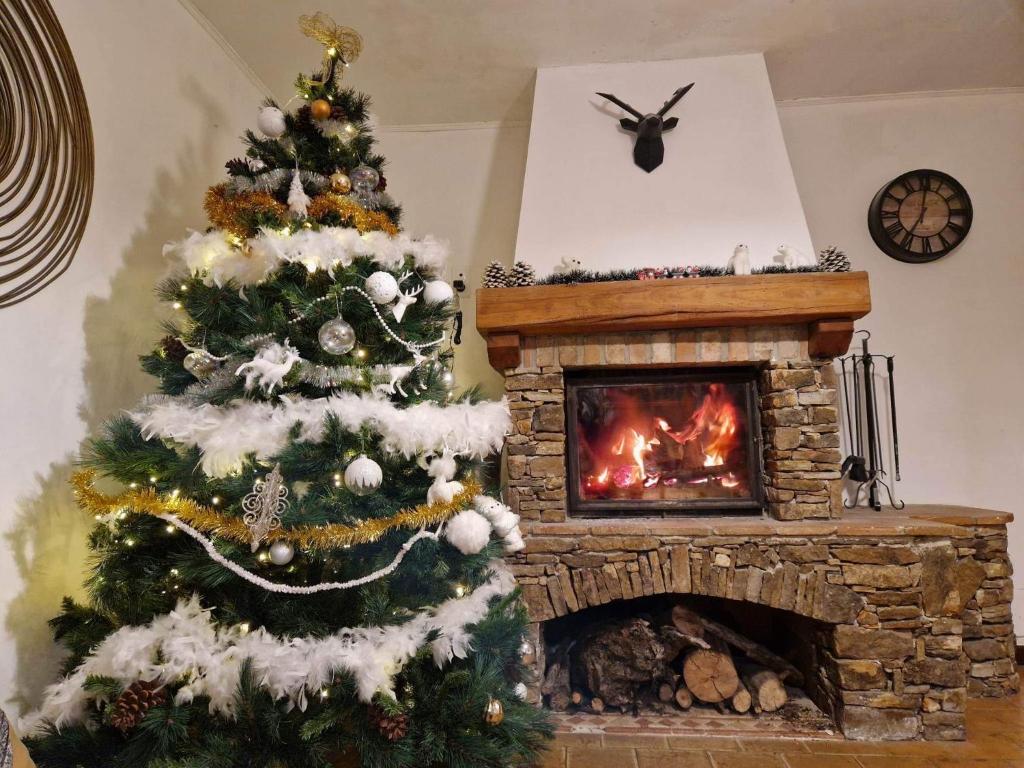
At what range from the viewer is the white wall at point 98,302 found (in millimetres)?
1396

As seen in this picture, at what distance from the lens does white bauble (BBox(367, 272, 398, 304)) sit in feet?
4.53

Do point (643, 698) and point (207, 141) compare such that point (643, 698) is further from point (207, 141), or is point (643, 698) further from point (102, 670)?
point (207, 141)

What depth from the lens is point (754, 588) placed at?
6.29 feet

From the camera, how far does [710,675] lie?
2.06 metres

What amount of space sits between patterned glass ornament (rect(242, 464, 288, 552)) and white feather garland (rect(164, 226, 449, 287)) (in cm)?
54

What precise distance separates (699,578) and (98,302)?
2.13 m

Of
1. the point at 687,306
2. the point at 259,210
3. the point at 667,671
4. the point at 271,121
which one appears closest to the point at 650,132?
the point at 687,306

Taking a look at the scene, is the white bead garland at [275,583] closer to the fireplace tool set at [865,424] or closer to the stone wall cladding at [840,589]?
the stone wall cladding at [840,589]

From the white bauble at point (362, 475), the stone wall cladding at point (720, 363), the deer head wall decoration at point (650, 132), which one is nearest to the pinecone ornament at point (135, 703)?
the white bauble at point (362, 475)

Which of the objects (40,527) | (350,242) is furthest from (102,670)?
(350,242)

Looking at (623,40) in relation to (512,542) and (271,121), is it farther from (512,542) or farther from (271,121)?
(512,542)

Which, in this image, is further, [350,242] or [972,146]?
[972,146]

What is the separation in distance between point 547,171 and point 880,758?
238cm

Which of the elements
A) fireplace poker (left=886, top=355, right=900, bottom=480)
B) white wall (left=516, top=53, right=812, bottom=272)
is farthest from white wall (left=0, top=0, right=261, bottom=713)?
fireplace poker (left=886, top=355, right=900, bottom=480)
